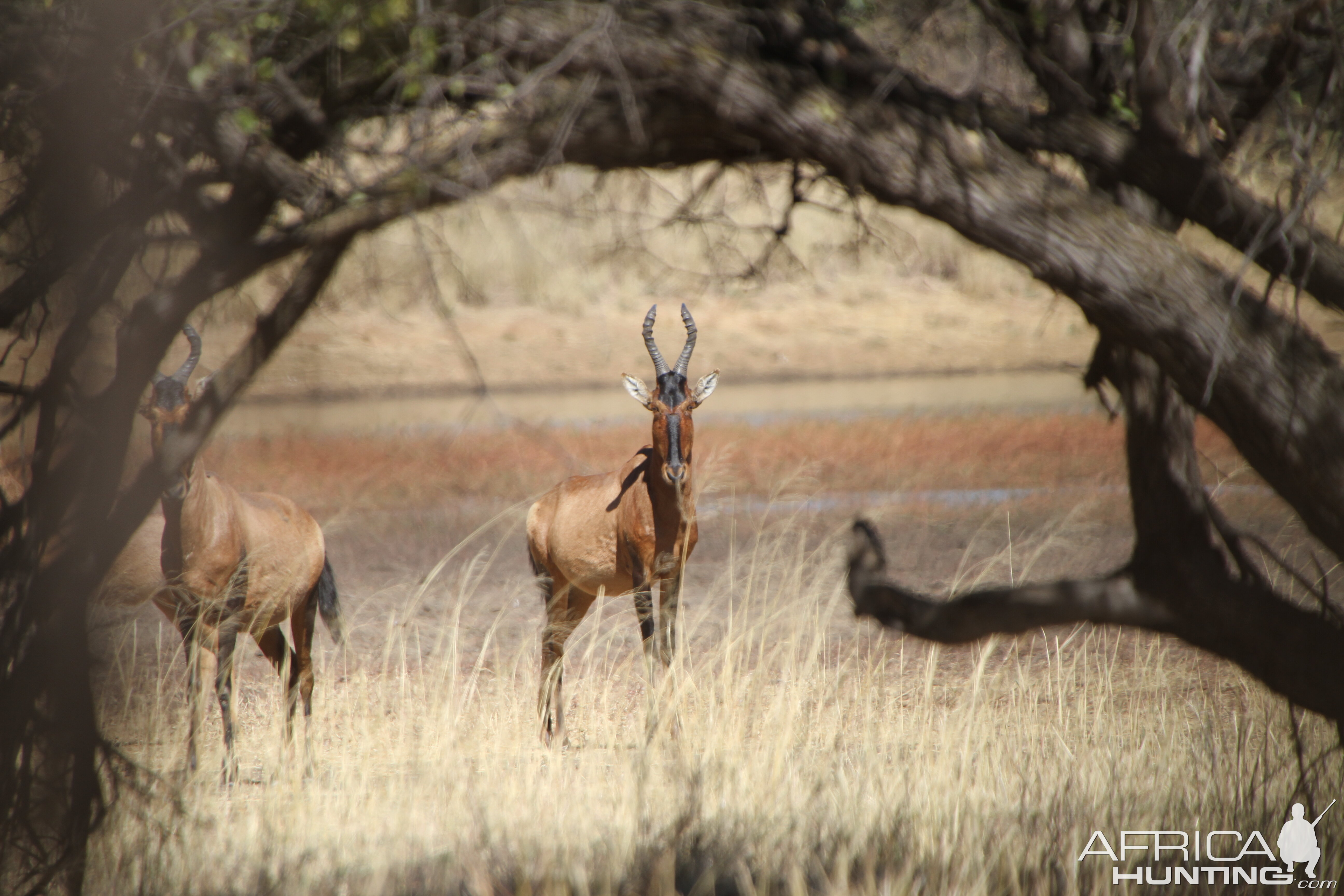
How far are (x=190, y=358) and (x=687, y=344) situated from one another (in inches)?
78.5

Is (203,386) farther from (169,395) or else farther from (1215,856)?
(1215,856)

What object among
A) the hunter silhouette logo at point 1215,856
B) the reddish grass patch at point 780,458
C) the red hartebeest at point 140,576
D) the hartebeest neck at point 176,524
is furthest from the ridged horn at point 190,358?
the reddish grass patch at point 780,458

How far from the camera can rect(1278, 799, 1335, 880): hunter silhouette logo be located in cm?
363

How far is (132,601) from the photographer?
4.44m

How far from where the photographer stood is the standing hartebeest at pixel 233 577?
189 inches

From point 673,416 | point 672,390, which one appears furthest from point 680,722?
point 672,390

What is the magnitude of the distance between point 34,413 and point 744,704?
9.23ft

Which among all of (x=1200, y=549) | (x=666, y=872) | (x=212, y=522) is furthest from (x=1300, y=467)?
(x=212, y=522)

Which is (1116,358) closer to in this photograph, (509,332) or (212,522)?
(212,522)

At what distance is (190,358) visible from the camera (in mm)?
4430

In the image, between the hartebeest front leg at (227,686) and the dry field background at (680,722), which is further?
the hartebeest front leg at (227,686)

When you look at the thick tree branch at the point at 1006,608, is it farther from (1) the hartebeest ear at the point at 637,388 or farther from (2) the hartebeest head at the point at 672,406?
(1) the hartebeest ear at the point at 637,388

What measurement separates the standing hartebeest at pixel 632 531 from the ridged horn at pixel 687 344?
10 mm

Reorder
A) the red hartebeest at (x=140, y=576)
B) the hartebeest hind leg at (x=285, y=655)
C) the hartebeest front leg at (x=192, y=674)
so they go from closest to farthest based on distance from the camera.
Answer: the red hartebeest at (x=140, y=576) → the hartebeest front leg at (x=192, y=674) → the hartebeest hind leg at (x=285, y=655)
